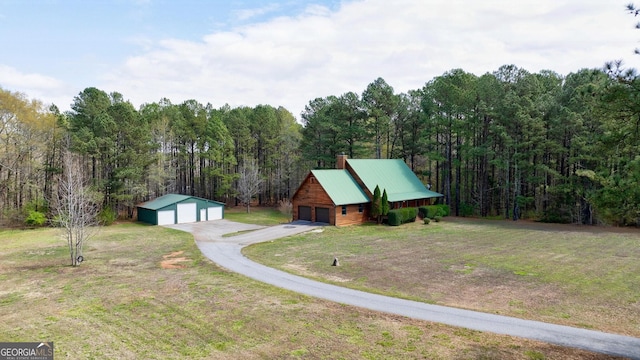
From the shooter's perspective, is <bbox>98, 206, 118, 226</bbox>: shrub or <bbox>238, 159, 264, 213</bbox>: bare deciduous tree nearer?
<bbox>98, 206, 118, 226</bbox>: shrub

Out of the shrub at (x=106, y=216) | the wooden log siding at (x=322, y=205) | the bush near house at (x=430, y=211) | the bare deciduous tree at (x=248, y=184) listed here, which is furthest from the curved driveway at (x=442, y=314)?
the bare deciduous tree at (x=248, y=184)

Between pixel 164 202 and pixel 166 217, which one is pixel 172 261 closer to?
pixel 166 217

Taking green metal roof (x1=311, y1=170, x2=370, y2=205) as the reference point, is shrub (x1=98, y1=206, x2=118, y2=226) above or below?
below

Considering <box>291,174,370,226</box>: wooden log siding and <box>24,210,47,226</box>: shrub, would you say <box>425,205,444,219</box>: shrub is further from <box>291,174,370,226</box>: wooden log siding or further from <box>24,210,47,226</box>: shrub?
<box>24,210,47,226</box>: shrub

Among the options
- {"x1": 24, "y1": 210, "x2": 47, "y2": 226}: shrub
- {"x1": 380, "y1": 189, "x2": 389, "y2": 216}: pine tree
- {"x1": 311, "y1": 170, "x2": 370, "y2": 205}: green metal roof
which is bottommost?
{"x1": 24, "y1": 210, "x2": 47, "y2": 226}: shrub

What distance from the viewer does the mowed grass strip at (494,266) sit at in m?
13.0

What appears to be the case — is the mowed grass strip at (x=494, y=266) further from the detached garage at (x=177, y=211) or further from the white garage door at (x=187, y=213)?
the white garage door at (x=187, y=213)

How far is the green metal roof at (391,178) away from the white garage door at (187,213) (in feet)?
52.2

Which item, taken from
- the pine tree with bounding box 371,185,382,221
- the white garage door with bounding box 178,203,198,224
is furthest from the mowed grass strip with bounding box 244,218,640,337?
the white garage door with bounding box 178,203,198,224

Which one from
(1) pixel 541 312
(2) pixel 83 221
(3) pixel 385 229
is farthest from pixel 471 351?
(3) pixel 385 229

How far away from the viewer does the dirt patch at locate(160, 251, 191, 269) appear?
1898 cm

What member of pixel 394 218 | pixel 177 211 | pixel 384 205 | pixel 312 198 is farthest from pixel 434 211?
pixel 177 211

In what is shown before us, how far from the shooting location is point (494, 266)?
18.6 m

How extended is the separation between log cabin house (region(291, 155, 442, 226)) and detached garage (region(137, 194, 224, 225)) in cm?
925
